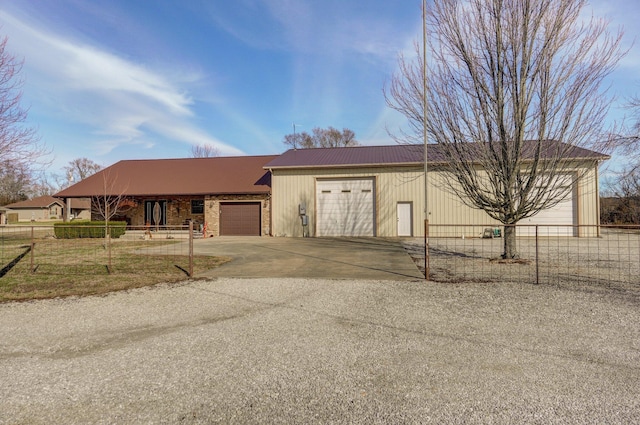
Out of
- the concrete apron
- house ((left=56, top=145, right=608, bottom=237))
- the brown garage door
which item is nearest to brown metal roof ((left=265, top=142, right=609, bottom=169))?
house ((left=56, top=145, right=608, bottom=237))

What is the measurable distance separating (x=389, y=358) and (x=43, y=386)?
10.7 ft

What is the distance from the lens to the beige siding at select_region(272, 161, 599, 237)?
18.0 metres

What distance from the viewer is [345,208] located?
1952 centimetres

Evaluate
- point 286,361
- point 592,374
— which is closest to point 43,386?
point 286,361

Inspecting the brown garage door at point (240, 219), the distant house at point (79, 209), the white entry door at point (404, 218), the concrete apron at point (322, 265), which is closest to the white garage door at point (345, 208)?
the white entry door at point (404, 218)

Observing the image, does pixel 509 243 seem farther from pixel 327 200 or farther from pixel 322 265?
pixel 327 200

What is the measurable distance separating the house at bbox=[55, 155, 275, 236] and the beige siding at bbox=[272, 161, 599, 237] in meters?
1.27

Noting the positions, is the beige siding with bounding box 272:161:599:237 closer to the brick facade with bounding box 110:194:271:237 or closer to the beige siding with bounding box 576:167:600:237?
the beige siding with bounding box 576:167:600:237

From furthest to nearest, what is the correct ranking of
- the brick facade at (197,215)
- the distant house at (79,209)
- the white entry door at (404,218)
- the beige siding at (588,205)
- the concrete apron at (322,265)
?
the distant house at (79,209)
the brick facade at (197,215)
the white entry door at (404,218)
the beige siding at (588,205)
the concrete apron at (322,265)

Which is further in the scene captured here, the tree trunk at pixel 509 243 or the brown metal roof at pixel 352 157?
the brown metal roof at pixel 352 157

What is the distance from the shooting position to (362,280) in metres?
7.53

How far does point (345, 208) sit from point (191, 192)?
10.2 m

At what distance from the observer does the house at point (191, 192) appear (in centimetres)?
2127

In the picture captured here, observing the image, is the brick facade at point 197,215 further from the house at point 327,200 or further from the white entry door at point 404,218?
the white entry door at point 404,218
